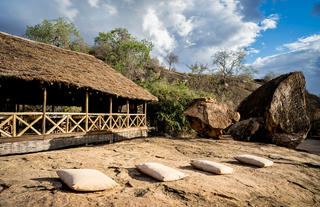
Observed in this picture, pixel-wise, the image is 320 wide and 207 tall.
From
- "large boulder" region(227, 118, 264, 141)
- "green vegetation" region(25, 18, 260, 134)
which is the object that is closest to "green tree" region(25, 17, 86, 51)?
"green vegetation" region(25, 18, 260, 134)

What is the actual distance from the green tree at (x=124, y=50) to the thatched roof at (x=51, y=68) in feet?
36.7

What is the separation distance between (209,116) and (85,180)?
600 centimetres

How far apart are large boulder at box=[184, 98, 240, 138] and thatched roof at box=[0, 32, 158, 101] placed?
3132 millimetres

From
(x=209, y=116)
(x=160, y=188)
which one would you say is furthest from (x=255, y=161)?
(x=209, y=116)

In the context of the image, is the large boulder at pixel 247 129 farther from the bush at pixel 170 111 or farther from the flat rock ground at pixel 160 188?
the bush at pixel 170 111

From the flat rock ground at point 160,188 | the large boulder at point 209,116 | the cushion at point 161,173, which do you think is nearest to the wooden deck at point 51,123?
the flat rock ground at point 160,188

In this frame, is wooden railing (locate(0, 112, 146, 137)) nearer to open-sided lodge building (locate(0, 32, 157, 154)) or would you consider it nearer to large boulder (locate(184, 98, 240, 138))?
open-sided lodge building (locate(0, 32, 157, 154))

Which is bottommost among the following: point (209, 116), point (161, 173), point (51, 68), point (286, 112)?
point (161, 173)

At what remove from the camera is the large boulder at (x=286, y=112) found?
707 centimetres

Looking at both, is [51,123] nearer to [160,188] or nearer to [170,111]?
[170,111]

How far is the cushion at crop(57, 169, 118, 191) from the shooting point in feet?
6.89

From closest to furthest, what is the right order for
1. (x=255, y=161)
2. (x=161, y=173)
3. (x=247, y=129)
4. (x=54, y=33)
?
(x=161, y=173), (x=255, y=161), (x=247, y=129), (x=54, y=33)

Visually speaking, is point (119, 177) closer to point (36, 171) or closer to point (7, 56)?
point (36, 171)

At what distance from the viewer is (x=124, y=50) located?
21188mm
